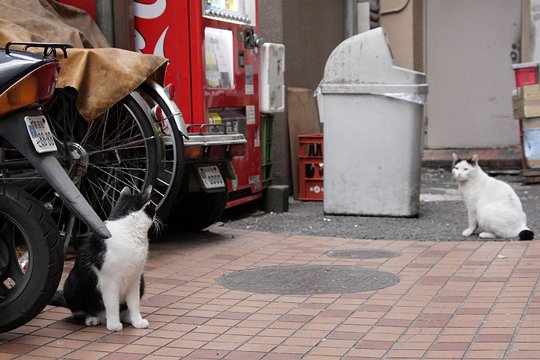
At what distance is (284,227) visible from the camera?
8391mm

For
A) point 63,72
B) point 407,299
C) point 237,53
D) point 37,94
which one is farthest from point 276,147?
point 37,94

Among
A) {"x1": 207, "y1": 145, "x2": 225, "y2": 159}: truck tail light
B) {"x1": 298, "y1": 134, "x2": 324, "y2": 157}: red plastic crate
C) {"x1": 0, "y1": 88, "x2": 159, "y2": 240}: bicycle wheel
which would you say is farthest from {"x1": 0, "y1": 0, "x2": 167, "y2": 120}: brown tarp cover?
{"x1": 298, "y1": 134, "x2": 324, "y2": 157}: red plastic crate

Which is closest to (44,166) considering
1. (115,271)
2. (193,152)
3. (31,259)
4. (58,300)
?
(31,259)

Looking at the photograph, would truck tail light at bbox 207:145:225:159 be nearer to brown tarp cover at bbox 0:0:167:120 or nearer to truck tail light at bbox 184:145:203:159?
truck tail light at bbox 184:145:203:159

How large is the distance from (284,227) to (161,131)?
2.07 meters

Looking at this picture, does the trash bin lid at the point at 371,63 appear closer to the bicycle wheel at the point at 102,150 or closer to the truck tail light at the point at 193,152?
the truck tail light at the point at 193,152

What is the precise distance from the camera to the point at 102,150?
6.56 meters

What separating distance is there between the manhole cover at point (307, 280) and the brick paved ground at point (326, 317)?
0.35ft

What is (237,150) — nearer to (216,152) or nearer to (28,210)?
(216,152)

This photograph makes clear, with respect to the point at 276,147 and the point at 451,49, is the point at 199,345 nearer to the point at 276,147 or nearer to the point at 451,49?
the point at 276,147

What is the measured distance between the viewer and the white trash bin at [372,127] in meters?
8.71

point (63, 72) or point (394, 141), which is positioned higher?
point (63, 72)

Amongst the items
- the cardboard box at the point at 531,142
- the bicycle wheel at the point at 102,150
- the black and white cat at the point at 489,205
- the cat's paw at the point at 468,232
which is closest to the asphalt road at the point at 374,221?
the cat's paw at the point at 468,232

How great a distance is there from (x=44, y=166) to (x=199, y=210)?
3.07 metres
